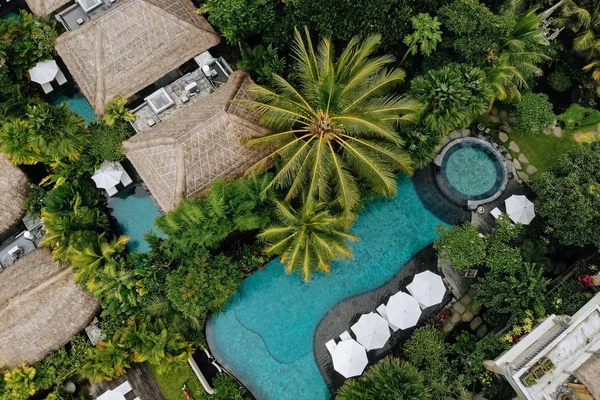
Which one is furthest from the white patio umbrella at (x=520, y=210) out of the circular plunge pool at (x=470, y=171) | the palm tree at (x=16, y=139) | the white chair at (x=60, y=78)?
the white chair at (x=60, y=78)

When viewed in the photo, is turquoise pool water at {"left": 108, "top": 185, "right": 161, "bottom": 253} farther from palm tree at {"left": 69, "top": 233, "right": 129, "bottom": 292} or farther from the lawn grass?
the lawn grass

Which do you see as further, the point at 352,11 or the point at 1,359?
the point at 1,359

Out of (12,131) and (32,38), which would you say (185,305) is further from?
(32,38)

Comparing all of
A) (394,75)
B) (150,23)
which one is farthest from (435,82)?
(150,23)

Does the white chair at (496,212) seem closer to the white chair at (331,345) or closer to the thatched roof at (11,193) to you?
the white chair at (331,345)

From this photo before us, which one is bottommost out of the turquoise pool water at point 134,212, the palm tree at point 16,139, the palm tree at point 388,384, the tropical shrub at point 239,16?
the palm tree at point 388,384
